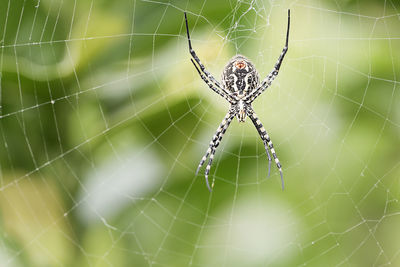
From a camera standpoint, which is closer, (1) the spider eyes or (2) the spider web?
(2) the spider web

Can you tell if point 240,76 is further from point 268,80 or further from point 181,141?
point 181,141

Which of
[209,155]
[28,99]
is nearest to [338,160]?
[209,155]

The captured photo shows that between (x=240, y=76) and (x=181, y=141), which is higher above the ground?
(x=240, y=76)

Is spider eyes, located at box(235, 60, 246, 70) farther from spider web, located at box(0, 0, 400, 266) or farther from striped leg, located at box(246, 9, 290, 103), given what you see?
striped leg, located at box(246, 9, 290, 103)

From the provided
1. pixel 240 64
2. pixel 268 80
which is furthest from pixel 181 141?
pixel 268 80

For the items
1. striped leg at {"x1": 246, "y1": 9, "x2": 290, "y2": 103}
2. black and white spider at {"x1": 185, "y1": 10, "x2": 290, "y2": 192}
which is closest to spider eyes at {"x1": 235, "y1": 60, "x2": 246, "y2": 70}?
black and white spider at {"x1": 185, "y1": 10, "x2": 290, "y2": 192}

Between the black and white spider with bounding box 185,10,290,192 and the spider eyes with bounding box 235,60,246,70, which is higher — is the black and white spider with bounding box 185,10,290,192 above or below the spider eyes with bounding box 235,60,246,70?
below
